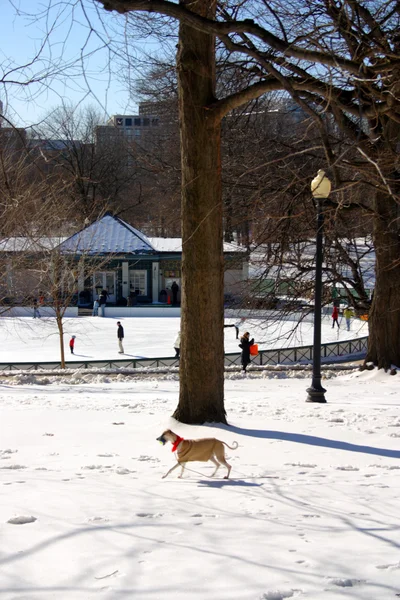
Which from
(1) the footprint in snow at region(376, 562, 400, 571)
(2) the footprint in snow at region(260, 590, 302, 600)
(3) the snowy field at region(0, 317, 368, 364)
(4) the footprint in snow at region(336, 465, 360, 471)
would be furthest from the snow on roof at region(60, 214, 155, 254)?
(2) the footprint in snow at region(260, 590, 302, 600)

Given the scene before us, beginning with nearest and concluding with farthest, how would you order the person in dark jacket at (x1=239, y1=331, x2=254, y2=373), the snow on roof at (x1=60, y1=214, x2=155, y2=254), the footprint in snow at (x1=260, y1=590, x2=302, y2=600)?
the footprint in snow at (x1=260, y1=590, x2=302, y2=600)
the person in dark jacket at (x1=239, y1=331, x2=254, y2=373)
the snow on roof at (x1=60, y1=214, x2=155, y2=254)

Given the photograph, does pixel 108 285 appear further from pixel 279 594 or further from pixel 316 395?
pixel 279 594

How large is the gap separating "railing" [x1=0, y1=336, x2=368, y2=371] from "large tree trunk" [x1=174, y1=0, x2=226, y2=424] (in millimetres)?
12523

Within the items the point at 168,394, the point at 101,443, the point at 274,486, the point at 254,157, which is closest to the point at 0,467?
the point at 101,443

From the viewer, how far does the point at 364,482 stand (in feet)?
21.1

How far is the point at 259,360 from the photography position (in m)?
26.0

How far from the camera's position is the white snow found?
3.67 m

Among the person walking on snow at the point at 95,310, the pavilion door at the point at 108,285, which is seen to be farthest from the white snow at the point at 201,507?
the pavilion door at the point at 108,285

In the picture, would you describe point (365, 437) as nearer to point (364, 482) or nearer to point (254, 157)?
point (364, 482)

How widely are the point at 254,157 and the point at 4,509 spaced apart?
12515 millimetres

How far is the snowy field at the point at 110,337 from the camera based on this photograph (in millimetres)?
29031

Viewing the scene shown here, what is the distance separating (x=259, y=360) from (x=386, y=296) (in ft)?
31.1

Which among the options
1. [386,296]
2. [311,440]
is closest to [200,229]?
[311,440]

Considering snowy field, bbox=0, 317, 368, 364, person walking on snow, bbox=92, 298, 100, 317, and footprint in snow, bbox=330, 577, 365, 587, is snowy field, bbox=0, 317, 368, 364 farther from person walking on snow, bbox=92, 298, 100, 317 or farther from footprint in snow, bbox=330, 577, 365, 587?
footprint in snow, bbox=330, 577, 365, 587
